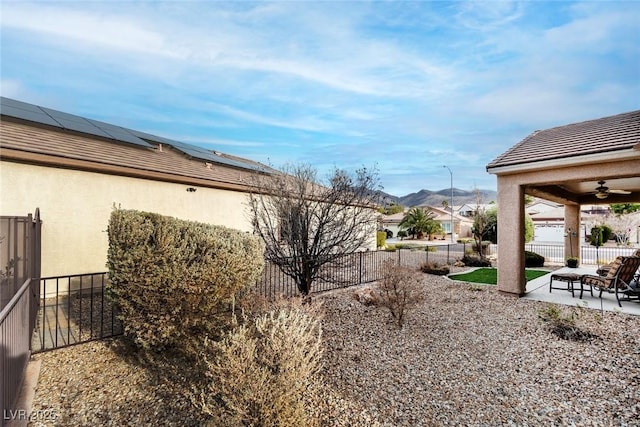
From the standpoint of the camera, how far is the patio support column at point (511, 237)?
9.95 m

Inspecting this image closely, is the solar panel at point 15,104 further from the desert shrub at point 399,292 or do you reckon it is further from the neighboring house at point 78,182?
the desert shrub at point 399,292

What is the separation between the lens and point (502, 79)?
1445 centimetres

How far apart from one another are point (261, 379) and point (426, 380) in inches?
116

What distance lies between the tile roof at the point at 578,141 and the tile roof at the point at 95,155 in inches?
352

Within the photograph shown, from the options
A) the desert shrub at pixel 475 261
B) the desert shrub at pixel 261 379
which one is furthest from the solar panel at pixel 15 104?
the desert shrub at pixel 475 261

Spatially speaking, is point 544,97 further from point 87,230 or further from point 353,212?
point 87,230

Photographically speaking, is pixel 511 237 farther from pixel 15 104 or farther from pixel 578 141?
pixel 15 104

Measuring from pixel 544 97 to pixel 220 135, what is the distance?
18108mm

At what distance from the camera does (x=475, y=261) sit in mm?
17812

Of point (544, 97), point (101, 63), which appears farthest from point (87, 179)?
point (544, 97)

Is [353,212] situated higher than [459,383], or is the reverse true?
[353,212]

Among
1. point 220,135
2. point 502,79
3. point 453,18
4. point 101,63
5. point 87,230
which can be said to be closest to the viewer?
point 87,230

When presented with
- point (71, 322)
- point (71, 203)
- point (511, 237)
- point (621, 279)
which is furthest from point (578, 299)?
point (71, 203)

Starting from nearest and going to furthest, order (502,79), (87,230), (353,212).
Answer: (353,212), (87,230), (502,79)
